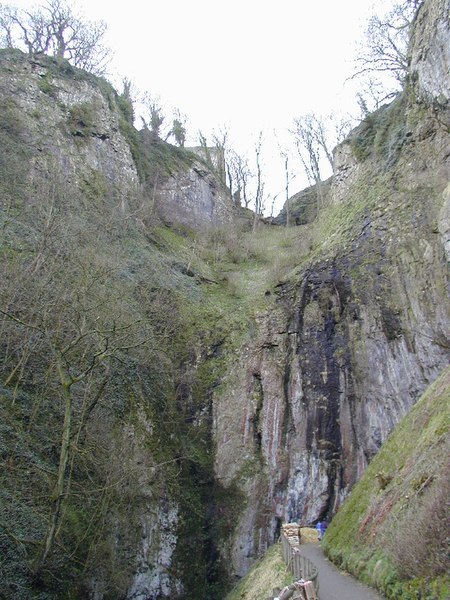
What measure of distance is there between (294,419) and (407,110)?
1490cm

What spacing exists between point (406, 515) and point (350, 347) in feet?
36.6

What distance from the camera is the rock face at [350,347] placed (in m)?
15.7

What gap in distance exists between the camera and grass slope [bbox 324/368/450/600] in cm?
516

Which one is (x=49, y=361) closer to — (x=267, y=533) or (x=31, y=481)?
(x=31, y=481)

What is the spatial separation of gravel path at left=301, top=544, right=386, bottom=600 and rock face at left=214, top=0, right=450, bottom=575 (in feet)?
20.7

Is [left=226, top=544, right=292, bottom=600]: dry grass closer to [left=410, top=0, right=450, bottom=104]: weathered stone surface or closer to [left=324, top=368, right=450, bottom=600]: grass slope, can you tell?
[left=324, top=368, right=450, bottom=600]: grass slope

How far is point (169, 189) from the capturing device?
30.9 metres

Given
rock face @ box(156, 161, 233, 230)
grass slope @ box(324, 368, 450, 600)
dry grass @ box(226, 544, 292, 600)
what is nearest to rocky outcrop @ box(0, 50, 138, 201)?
rock face @ box(156, 161, 233, 230)

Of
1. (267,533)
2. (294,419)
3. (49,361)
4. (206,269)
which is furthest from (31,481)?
(206,269)

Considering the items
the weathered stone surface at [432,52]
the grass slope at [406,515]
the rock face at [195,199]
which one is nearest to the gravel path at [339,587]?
the grass slope at [406,515]

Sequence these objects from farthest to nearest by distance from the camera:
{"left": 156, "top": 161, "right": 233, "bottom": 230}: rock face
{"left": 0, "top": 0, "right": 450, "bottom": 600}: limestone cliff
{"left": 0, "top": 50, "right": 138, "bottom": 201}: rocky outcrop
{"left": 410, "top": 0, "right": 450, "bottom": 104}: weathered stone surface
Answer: {"left": 156, "top": 161, "right": 233, "bottom": 230}: rock face
{"left": 0, "top": 50, "right": 138, "bottom": 201}: rocky outcrop
{"left": 410, "top": 0, "right": 450, "bottom": 104}: weathered stone surface
{"left": 0, "top": 0, "right": 450, "bottom": 600}: limestone cliff

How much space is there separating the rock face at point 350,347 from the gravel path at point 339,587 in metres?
6.30

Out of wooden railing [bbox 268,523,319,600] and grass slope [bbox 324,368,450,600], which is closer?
grass slope [bbox 324,368,450,600]

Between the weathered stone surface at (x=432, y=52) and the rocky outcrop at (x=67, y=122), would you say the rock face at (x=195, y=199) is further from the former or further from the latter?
the weathered stone surface at (x=432, y=52)
